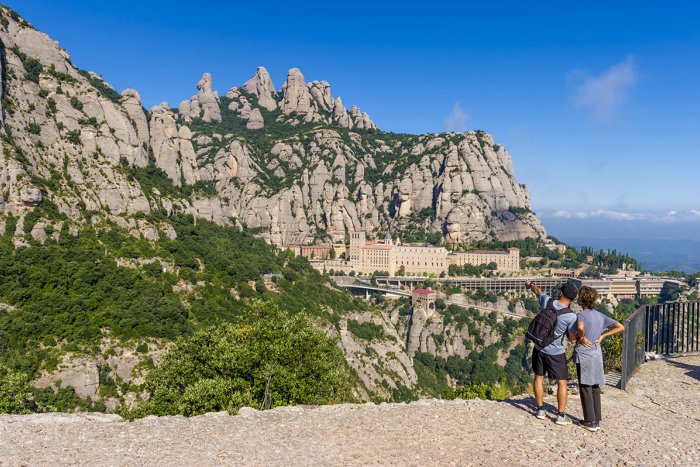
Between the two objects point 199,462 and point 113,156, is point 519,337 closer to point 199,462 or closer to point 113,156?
point 113,156

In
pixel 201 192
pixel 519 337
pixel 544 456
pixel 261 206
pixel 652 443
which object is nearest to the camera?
pixel 544 456

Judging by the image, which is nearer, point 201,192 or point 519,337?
point 201,192

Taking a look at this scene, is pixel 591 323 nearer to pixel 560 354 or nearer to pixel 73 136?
pixel 560 354

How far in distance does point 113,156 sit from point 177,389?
61.5 metres

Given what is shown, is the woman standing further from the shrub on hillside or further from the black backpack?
the shrub on hillside

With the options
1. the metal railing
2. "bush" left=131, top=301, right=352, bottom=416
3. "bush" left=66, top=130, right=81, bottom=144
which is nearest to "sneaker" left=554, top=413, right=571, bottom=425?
the metal railing

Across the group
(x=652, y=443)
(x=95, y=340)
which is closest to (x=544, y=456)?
(x=652, y=443)

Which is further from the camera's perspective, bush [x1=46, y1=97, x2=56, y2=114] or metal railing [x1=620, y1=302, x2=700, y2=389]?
bush [x1=46, y1=97, x2=56, y2=114]

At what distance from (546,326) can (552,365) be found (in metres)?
0.95

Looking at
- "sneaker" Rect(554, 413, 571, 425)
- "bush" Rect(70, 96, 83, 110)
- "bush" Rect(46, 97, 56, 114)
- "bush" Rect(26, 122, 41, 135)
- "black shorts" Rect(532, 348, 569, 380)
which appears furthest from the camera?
"bush" Rect(70, 96, 83, 110)

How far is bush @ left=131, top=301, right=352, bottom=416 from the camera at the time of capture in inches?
718

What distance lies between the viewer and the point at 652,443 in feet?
32.7

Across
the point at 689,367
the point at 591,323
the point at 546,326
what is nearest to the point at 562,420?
the point at 546,326

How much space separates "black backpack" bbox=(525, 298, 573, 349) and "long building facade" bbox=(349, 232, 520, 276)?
479ft
